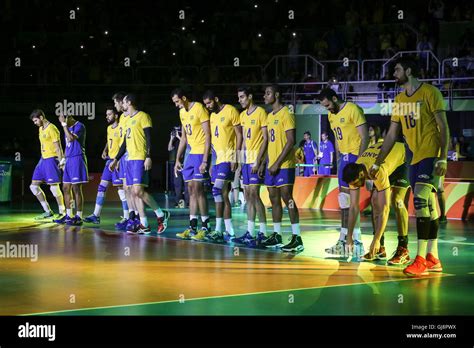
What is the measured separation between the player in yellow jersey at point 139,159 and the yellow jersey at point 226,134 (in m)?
1.54

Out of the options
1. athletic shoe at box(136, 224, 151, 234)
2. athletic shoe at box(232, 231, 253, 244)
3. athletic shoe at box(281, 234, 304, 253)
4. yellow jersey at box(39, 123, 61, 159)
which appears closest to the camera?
athletic shoe at box(281, 234, 304, 253)

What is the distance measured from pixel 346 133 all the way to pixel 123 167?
18.8 ft

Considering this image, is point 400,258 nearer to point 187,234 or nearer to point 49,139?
point 187,234

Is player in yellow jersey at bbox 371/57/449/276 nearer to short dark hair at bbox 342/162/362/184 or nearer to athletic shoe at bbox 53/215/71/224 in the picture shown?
short dark hair at bbox 342/162/362/184

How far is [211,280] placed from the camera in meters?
10.2

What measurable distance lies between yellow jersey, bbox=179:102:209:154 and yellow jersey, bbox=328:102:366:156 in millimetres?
3062

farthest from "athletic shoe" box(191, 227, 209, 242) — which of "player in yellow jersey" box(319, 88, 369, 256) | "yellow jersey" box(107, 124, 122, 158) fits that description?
"yellow jersey" box(107, 124, 122, 158)

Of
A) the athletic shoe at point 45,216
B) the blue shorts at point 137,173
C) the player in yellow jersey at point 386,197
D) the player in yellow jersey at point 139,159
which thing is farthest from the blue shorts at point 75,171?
the player in yellow jersey at point 386,197

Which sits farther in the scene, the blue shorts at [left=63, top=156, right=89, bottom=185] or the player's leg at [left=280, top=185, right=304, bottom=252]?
the blue shorts at [left=63, top=156, right=89, bottom=185]

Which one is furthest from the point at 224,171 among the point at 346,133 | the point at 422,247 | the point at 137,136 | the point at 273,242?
the point at 422,247

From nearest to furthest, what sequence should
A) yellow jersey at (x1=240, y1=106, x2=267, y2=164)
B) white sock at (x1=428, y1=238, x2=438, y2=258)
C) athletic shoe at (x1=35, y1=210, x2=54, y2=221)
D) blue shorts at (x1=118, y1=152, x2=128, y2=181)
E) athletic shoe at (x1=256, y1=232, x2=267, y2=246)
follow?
white sock at (x1=428, y1=238, x2=438, y2=258) < athletic shoe at (x1=256, y1=232, x2=267, y2=246) < yellow jersey at (x1=240, y1=106, x2=267, y2=164) < blue shorts at (x1=118, y1=152, x2=128, y2=181) < athletic shoe at (x1=35, y1=210, x2=54, y2=221)


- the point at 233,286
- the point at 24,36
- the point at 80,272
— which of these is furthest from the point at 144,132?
the point at 24,36

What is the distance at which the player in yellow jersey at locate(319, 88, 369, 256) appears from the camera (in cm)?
1230
